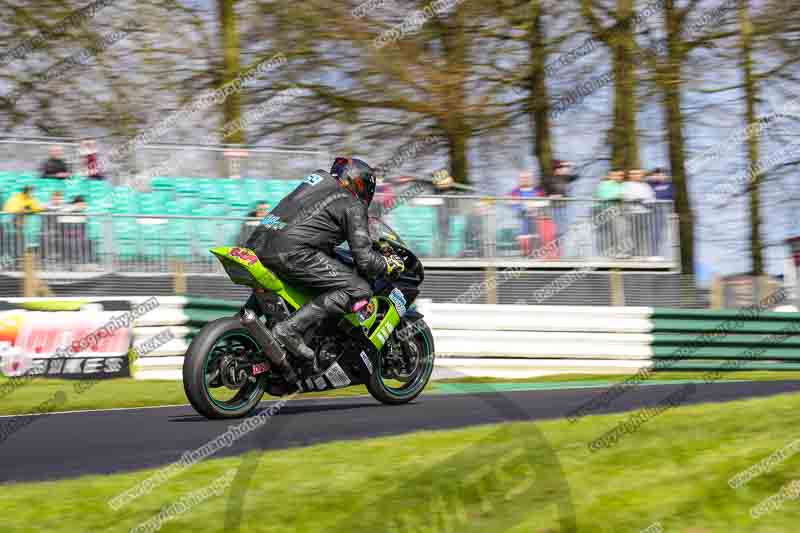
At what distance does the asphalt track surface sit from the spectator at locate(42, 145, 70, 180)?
4.55 metres

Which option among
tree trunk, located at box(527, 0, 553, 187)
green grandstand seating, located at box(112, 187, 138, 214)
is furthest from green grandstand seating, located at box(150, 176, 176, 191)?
tree trunk, located at box(527, 0, 553, 187)

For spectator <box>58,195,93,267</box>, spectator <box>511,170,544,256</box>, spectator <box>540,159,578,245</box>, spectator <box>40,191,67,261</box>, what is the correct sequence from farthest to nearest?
spectator <box>540,159,578,245</box>
spectator <box>511,170,544,256</box>
spectator <box>58,195,93,267</box>
spectator <box>40,191,67,261</box>

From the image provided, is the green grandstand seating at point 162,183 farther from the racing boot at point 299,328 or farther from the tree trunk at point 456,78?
the racing boot at point 299,328

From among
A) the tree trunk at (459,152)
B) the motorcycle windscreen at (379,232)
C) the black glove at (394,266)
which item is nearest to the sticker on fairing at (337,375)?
the black glove at (394,266)

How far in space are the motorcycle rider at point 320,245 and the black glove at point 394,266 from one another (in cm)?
1

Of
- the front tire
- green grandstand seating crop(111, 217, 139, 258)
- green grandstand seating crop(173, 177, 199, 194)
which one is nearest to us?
the front tire

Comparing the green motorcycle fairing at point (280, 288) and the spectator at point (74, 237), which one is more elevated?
the spectator at point (74, 237)

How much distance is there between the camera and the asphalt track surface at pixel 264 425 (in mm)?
6172

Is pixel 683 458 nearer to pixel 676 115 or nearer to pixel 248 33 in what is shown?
pixel 248 33

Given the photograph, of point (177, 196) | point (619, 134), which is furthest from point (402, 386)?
point (619, 134)

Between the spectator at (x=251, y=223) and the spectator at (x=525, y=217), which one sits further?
the spectator at (x=525, y=217)

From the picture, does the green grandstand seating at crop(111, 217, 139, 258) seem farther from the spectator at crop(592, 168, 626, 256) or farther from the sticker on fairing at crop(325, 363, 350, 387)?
the spectator at crop(592, 168, 626, 256)

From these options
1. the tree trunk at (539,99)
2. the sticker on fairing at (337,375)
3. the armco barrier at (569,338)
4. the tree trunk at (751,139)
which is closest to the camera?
the sticker on fairing at (337,375)

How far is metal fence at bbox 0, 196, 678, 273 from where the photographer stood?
40.8 ft
